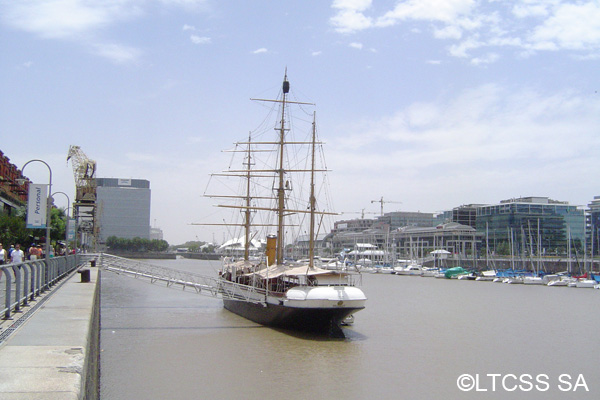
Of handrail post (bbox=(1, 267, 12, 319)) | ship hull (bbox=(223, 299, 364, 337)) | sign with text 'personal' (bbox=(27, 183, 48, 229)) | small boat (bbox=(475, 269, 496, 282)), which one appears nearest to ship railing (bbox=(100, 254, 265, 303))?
ship hull (bbox=(223, 299, 364, 337))

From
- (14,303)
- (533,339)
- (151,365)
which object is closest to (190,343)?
(151,365)

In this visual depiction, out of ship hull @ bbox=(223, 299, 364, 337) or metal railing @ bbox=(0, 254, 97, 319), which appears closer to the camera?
metal railing @ bbox=(0, 254, 97, 319)

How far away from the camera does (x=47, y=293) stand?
24.6 meters

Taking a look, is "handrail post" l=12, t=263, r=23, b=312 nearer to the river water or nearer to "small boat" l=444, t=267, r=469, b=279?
the river water

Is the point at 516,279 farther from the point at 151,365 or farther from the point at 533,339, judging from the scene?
the point at 151,365

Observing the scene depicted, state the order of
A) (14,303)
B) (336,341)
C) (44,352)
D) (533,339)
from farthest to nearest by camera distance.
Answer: (533,339) → (336,341) → (14,303) → (44,352)

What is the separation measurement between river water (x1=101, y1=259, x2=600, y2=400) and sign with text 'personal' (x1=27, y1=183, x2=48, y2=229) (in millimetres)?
6679

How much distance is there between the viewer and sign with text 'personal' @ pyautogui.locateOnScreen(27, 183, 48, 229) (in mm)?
28047

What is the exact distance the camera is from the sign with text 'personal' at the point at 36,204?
28047mm

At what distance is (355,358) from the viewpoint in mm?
26062

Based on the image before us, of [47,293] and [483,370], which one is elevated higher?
[47,293]

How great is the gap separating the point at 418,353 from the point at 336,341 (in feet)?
14.7

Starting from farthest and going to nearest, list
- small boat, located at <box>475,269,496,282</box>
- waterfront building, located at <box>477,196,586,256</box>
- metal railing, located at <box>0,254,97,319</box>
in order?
waterfront building, located at <box>477,196,586,256</box>, small boat, located at <box>475,269,496,282</box>, metal railing, located at <box>0,254,97,319</box>

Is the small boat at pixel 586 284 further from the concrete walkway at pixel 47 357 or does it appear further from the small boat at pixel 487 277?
the concrete walkway at pixel 47 357
